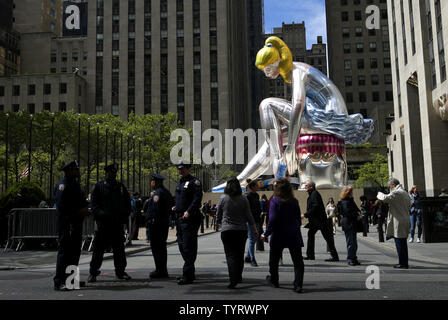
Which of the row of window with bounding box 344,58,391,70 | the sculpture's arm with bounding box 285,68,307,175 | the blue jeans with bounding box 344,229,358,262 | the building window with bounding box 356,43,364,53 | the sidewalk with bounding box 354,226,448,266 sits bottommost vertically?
the sidewalk with bounding box 354,226,448,266

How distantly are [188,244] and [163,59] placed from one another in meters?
74.1

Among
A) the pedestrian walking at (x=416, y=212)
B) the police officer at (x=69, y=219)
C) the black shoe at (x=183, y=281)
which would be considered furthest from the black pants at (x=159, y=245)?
the pedestrian walking at (x=416, y=212)

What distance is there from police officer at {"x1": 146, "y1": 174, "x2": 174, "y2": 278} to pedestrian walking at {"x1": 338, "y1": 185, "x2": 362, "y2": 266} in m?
4.08

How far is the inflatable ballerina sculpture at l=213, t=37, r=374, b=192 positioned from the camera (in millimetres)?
33750

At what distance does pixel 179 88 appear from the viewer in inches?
3039

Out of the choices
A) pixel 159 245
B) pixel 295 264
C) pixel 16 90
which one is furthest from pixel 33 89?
pixel 295 264

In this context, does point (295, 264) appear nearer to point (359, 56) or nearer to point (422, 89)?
point (422, 89)

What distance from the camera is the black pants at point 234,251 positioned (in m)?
6.92

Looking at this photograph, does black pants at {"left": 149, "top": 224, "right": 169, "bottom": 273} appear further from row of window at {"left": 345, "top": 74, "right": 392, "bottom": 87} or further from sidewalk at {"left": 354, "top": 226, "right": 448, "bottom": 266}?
row of window at {"left": 345, "top": 74, "right": 392, "bottom": 87}

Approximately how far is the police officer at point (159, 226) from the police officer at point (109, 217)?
19.9 inches

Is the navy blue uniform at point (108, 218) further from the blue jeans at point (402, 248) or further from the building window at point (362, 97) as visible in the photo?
the building window at point (362, 97)

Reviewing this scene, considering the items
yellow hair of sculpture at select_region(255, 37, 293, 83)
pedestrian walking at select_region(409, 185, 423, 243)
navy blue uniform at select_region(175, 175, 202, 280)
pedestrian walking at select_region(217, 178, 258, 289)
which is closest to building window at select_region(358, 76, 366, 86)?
yellow hair of sculpture at select_region(255, 37, 293, 83)

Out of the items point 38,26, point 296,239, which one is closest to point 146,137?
point 296,239
